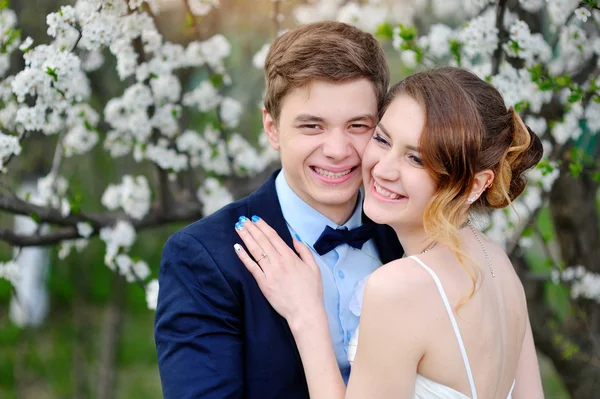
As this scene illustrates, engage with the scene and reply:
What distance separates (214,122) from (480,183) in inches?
70.3

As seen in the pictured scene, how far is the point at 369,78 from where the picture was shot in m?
2.35

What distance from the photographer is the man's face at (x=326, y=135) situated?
2.29m

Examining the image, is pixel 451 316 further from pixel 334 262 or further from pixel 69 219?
pixel 69 219

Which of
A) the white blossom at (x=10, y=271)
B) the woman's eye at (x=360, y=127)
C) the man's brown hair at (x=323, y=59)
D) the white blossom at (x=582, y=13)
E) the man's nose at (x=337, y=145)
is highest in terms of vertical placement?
the white blossom at (x=582, y=13)

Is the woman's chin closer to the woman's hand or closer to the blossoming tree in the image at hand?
the woman's hand

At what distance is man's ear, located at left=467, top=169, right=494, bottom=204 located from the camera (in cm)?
209

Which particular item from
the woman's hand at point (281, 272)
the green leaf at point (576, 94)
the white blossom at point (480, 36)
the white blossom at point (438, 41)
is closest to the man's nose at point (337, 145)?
the woman's hand at point (281, 272)

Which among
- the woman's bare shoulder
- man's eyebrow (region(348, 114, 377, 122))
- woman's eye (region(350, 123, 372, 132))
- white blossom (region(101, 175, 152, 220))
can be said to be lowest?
white blossom (region(101, 175, 152, 220))

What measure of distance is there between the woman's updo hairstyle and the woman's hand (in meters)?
0.41

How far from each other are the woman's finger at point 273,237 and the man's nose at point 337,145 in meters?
0.30

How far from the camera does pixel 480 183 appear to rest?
2111mm

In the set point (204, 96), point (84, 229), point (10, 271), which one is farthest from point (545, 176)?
point (10, 271)

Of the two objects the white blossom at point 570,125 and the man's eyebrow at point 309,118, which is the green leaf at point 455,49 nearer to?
the white blossom at point 570,125

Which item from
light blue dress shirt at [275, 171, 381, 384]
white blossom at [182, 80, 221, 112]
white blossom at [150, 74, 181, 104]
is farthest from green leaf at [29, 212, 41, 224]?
light blue dress shirt at [275, 171, 381, 384]
